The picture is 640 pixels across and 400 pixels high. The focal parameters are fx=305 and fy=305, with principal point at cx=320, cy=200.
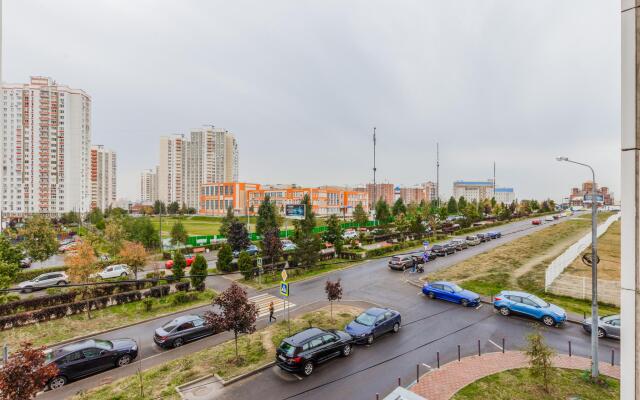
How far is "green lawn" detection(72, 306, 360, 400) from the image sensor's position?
11438 mm

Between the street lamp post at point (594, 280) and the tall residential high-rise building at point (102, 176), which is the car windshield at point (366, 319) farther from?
the tall residential high-rise building at point (102, 176)

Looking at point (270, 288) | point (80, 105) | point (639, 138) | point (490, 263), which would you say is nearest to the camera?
point (639, 138)

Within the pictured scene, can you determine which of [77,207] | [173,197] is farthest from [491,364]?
[173,197]

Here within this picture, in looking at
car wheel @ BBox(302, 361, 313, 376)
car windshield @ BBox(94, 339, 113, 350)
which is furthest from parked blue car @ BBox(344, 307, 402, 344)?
car windshield @ BBox(94, 339, 113, 350)

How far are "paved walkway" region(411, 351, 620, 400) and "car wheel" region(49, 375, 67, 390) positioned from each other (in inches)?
552

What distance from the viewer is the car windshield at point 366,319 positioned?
50.9ft

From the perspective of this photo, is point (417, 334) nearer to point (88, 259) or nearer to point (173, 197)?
point (88, 259)

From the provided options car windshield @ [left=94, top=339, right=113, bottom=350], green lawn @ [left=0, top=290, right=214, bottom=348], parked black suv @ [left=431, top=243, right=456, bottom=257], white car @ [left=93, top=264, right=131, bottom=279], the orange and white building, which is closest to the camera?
car windshield @ [left=94, top=339, right=113, bottom=350]

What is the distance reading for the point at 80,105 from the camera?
92750mm

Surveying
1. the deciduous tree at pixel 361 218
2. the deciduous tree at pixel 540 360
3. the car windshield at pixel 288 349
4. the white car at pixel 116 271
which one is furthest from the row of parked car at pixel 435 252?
the white car at pixel 116 271

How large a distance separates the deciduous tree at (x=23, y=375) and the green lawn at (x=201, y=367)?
2.26 meters

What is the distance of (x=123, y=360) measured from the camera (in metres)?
14.2

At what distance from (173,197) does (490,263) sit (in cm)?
14953

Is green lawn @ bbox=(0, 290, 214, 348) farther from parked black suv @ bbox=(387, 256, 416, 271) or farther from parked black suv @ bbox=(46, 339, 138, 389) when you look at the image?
parked black suv @ bbox=(387, 256, 416, 271)
